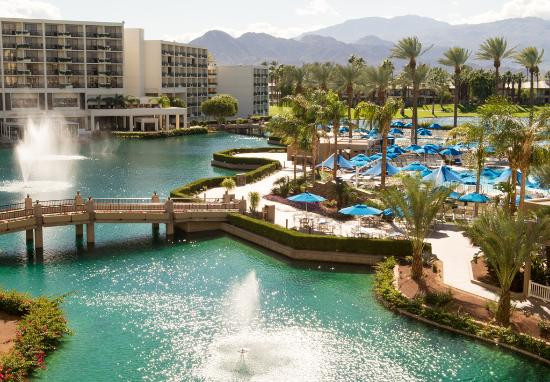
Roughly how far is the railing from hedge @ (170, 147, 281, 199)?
28581mm

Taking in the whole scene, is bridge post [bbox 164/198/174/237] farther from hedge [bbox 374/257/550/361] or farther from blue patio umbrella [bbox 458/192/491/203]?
blue patio umbrella [bbox 458/192/491/203]

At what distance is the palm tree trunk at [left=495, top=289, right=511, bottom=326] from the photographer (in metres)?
30.7

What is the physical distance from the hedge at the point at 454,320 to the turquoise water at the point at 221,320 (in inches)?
24.3

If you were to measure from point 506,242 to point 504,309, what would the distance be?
3.18 meters

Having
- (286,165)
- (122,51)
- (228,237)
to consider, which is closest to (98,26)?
(122,51)

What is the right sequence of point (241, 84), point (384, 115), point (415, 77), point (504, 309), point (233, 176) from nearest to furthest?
point (504, 309), point (384, 115), point (233, 176), point (415, 77), point (241, 84)

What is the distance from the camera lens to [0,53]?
12138 cm

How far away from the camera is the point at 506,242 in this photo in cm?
3038

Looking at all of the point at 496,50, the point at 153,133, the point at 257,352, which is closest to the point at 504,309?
the point at 257,352

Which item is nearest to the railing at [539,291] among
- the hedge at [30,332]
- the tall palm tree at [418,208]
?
the tall palm tree at [418,208]

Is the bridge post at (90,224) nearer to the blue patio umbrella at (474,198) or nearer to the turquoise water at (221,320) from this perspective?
the turquoise water at (221,320)

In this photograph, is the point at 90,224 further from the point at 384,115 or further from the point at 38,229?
the point at 384,115

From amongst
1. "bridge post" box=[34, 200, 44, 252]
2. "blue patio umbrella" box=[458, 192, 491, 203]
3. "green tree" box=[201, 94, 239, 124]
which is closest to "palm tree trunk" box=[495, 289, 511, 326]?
"blue patio umbrella" box=[458, 192, 491, 203]

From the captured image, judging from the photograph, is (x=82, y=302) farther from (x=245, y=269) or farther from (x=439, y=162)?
(x=439, y=162)
